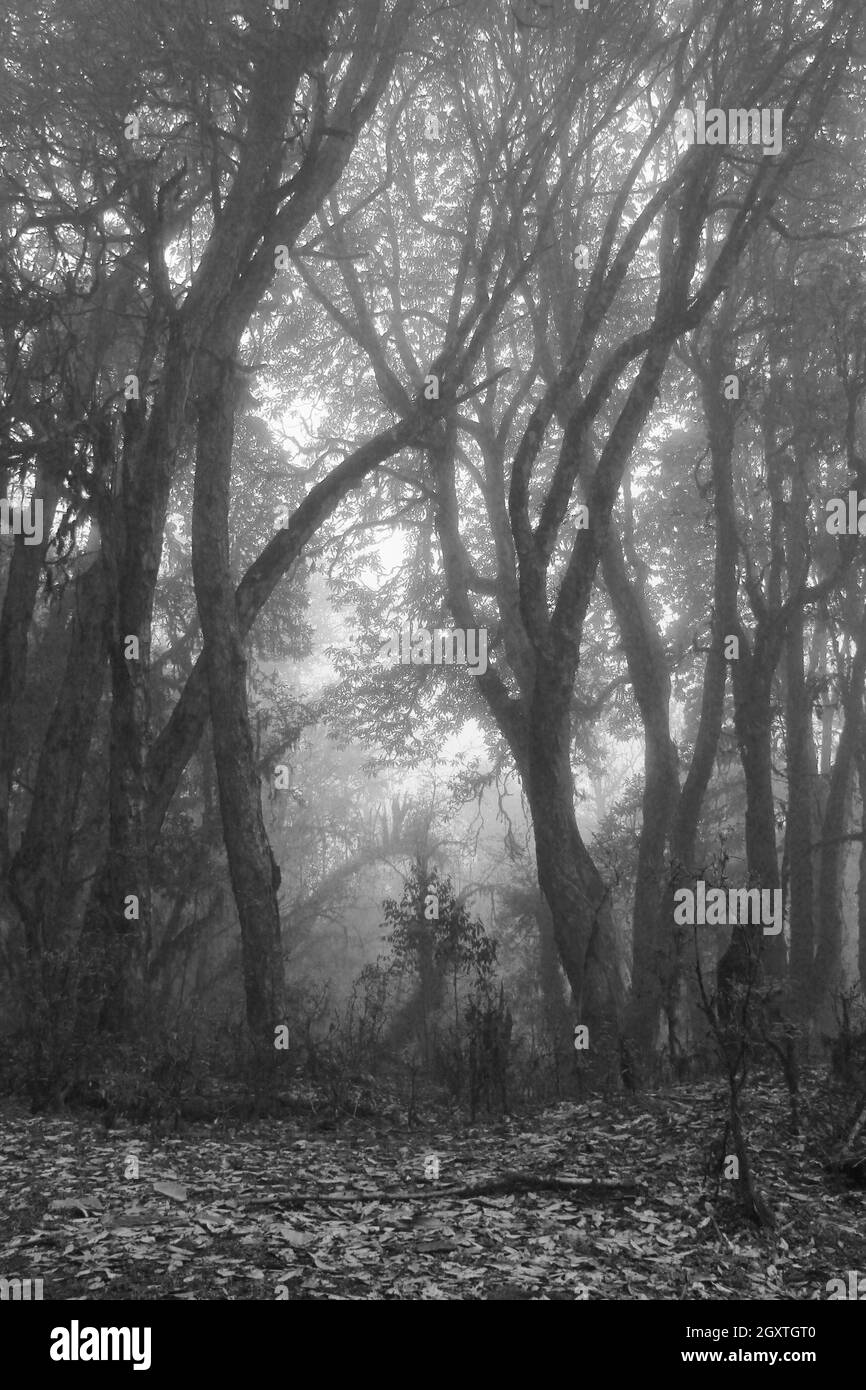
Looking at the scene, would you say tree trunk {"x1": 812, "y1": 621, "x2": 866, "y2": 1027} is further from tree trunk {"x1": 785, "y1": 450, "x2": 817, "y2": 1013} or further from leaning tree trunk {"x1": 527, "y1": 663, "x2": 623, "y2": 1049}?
leaning tree trunk {"x1": 527, "y1": 663, "x2": 623, "y2": 1049}

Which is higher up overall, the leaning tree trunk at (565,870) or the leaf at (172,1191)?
the leaning tree trunk at (565,870)

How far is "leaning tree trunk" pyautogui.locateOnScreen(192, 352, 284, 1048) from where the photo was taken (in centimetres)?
1034

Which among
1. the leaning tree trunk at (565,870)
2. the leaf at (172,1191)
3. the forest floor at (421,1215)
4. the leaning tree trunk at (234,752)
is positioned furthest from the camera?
the leaning tree trunk at (565,870)

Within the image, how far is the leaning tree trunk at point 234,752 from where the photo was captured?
1034 cm

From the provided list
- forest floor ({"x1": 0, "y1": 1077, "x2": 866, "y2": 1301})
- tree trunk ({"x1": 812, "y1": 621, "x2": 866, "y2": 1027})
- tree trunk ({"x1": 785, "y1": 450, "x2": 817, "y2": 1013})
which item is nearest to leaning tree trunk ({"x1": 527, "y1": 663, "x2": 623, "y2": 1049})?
forest floor ({"x1": 0, "y1": 1077, "x2": 866, "y2": 1301})

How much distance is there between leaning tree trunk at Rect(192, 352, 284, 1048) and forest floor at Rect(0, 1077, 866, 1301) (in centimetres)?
238

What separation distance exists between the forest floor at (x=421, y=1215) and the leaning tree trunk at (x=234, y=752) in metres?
2.38

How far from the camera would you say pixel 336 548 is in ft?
66.6

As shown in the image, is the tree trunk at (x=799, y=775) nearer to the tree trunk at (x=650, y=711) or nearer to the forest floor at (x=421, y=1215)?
the tree trunk at (x=650, y=711)

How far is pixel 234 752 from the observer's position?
416 inches

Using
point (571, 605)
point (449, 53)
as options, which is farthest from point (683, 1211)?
point (449, 53)

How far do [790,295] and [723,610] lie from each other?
182 inches

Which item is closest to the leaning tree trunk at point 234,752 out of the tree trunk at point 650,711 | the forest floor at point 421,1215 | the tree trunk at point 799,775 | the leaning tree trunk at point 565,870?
the forest floor at point 421,1215

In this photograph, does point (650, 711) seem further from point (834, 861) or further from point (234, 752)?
point (234, 752)
